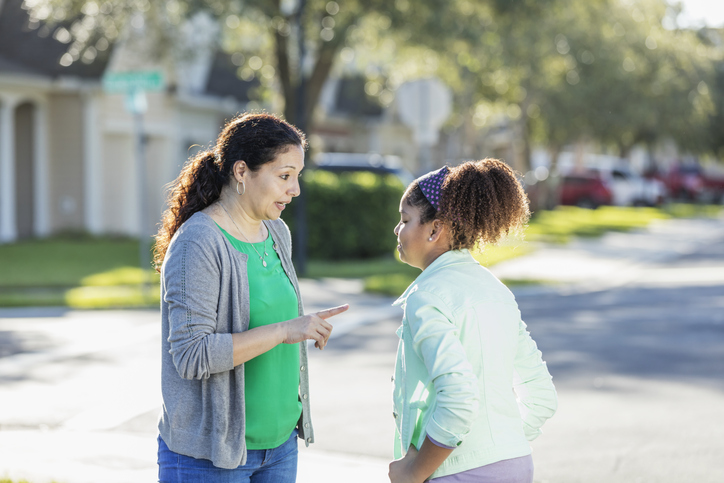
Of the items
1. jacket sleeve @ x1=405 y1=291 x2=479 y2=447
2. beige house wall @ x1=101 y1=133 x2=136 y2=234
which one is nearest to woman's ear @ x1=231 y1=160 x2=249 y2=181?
jacket sleeve @ x1=405 y1=291 x2=479 y2=447

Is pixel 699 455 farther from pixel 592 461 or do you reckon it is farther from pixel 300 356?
pixel 300 356

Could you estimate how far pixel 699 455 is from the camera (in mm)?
5559

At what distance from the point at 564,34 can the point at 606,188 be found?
1210 cm

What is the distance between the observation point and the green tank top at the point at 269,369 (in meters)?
2.81

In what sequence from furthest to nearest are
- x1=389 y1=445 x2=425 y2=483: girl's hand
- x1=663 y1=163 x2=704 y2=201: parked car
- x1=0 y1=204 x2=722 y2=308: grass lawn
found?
x1=663 y1=163 x2=704 y2=201: parked car < x1=0 y1=204 x2=722 y2=308: grass lawn < x1=389 y1=445 x2=425 y2=483: girl's hand

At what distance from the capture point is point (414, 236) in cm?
264

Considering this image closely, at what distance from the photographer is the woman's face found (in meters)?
2.83

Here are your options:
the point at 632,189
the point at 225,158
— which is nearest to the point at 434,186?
the point at 225,158

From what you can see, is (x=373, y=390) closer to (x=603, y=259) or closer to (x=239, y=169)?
(x=239, y=169)

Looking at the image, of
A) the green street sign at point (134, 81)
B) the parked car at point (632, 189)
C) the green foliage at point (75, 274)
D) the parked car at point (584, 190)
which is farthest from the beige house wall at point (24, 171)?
the parked car at point (632, 189)

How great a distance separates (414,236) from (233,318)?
59 cm

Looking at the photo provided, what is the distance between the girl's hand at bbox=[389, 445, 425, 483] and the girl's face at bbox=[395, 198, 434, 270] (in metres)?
0.53

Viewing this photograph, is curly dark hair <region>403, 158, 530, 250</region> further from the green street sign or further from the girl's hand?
the green street sign

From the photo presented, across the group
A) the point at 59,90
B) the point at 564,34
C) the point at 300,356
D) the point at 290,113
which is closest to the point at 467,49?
the point at 290,113
